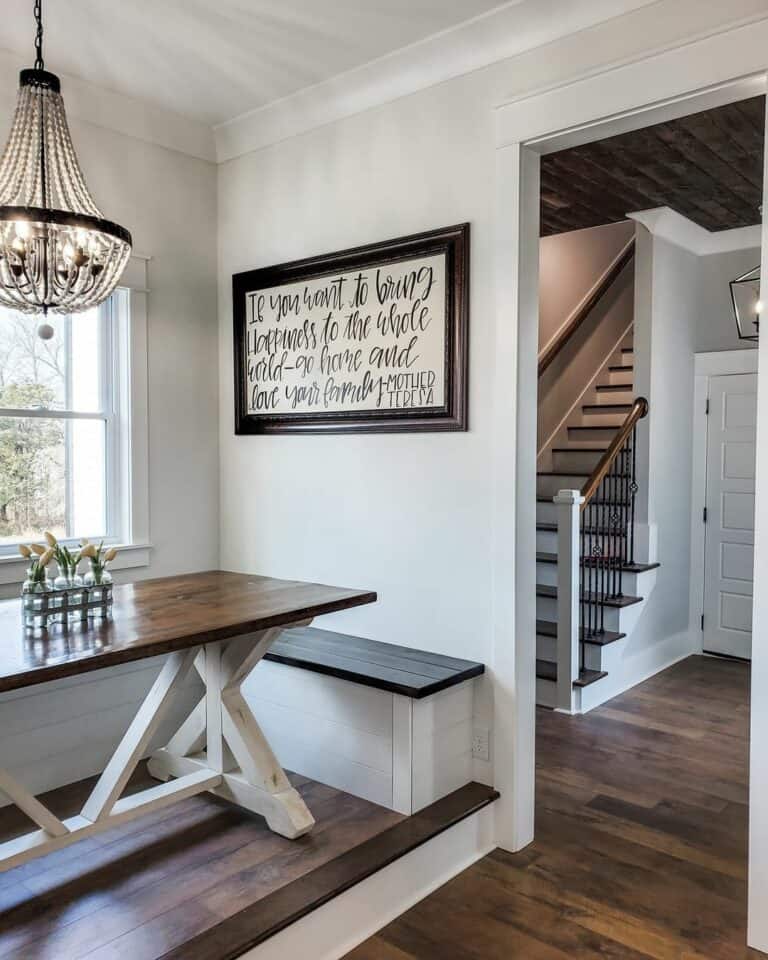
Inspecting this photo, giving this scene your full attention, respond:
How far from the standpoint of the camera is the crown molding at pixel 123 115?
9.45ft

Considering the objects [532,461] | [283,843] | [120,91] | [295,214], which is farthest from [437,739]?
[120,91]

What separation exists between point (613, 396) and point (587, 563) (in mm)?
2139

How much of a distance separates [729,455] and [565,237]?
2371mm

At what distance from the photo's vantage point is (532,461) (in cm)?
275

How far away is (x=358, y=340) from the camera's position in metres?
3.14

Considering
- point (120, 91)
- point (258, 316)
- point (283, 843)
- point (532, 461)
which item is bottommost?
point (283, 843)

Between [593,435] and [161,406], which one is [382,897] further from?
[593,435]

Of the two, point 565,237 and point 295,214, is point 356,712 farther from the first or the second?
point 565,237

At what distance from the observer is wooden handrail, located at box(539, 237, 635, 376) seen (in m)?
6.12

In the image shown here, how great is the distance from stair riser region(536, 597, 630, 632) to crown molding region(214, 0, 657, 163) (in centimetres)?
288

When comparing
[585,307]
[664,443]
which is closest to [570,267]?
[585,307]

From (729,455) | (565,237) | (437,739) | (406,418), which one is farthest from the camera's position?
(565,237)

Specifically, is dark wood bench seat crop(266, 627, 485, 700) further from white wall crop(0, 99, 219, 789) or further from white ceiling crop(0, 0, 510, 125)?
white ceiling crop(0, 0, 510, 125)

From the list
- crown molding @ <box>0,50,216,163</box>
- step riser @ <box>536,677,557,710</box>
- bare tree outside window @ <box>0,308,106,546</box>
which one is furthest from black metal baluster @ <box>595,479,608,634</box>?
crown molding @ <box>0,50,216,163</box>
